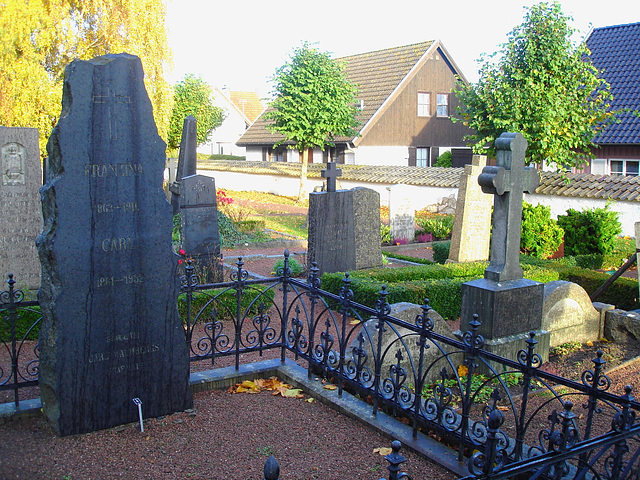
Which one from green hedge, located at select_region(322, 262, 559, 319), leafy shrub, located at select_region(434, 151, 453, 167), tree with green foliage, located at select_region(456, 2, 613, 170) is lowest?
green hedge, located at select_region(322, 262, 559, 319)

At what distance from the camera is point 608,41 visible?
24.6m

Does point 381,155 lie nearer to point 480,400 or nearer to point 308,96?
point 308,96

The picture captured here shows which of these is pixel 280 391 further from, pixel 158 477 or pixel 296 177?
pixel 296 177

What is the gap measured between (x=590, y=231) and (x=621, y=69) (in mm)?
11935

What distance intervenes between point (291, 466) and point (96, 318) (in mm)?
1840

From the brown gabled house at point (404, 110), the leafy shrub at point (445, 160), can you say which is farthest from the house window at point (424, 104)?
the leafy shrub at point (445, 160)

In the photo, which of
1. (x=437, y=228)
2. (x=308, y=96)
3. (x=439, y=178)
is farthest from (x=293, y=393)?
(x=308, y=96)

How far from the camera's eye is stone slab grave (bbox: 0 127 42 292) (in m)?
9.08

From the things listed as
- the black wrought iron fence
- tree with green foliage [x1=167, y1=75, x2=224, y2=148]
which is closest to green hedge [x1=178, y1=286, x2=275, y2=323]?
the black wrought iron fence

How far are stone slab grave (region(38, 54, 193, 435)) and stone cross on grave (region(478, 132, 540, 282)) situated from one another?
12.1 ft

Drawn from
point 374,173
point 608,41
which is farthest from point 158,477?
point 608,41

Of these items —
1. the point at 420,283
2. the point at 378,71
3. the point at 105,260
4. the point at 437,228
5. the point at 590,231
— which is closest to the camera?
the point at 105,260

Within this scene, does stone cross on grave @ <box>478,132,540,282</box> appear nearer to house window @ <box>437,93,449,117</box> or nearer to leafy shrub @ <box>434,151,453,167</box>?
leafy shrub @ <box>434,151,453,167</box>

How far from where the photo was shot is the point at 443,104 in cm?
3406
